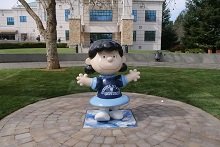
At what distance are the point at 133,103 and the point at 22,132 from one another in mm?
2936

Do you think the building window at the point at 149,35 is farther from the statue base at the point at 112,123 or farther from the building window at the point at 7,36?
the statue base at the point at 112,123

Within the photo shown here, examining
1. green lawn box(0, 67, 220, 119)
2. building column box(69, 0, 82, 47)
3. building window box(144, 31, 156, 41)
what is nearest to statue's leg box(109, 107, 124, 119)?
green lawn box(0, 67, 220, 119)

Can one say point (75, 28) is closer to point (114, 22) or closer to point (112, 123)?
point (114, 22)

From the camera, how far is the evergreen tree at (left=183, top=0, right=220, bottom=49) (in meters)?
22.9

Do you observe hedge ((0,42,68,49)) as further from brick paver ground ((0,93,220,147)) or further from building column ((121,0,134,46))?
brick paver ground ((0,93,220,147))

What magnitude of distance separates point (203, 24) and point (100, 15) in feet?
50.1

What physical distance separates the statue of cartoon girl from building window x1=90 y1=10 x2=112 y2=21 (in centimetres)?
2927

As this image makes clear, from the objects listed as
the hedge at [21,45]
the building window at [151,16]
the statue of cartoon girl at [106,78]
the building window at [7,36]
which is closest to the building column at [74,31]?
the hedge at [21,45]

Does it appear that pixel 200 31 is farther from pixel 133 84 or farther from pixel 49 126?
pixel 49 126

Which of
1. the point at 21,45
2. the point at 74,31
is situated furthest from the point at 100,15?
the point at 21,45

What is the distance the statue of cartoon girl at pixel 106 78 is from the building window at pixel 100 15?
29271mm

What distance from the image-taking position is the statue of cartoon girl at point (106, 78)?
4242 millimetres

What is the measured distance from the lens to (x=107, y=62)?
167 inches

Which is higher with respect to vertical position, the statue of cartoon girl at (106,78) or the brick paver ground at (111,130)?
the statue of cartoon girl at (106,78)
